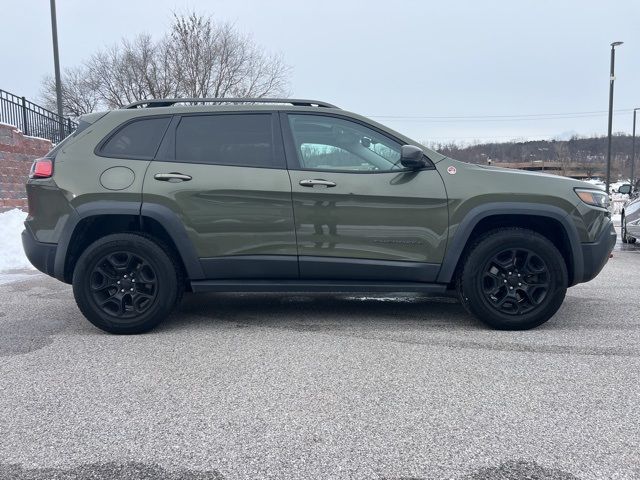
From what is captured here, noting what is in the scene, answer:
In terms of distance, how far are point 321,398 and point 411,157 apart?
6.70 feet

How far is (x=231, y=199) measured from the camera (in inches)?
171

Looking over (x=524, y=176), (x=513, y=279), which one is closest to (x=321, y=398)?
(x=513, y=279)

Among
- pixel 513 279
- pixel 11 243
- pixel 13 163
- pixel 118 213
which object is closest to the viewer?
pixel 118 213

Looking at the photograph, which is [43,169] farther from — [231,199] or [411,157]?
[411,157]

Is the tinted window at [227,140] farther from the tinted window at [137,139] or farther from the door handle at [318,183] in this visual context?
the door handle at [318,183]

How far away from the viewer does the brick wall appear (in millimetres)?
11789

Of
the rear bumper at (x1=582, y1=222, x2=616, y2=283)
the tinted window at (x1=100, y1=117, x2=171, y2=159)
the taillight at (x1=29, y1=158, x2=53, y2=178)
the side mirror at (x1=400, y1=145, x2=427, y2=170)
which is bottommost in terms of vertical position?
the rear bumper at (x1=582, y1=222, x2=616, y2=283)

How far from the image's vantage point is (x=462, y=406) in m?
2.98

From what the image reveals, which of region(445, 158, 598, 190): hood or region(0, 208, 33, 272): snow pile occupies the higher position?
region(445, 158, 598, 190): hood

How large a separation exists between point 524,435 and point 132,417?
2.03m

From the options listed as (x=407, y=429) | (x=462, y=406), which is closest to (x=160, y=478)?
(x=407, y=429)

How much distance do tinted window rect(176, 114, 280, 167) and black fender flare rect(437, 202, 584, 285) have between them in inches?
63.9

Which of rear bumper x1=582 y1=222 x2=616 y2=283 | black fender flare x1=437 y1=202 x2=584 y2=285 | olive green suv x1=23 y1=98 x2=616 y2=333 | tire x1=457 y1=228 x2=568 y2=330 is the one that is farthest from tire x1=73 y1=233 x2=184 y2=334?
rear bumper x1=582 y1=222 x2=616 y2=283

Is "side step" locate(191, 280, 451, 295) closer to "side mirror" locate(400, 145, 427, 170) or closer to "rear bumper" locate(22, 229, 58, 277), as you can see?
"side mirror" locate(400, 145, 427, 170)
